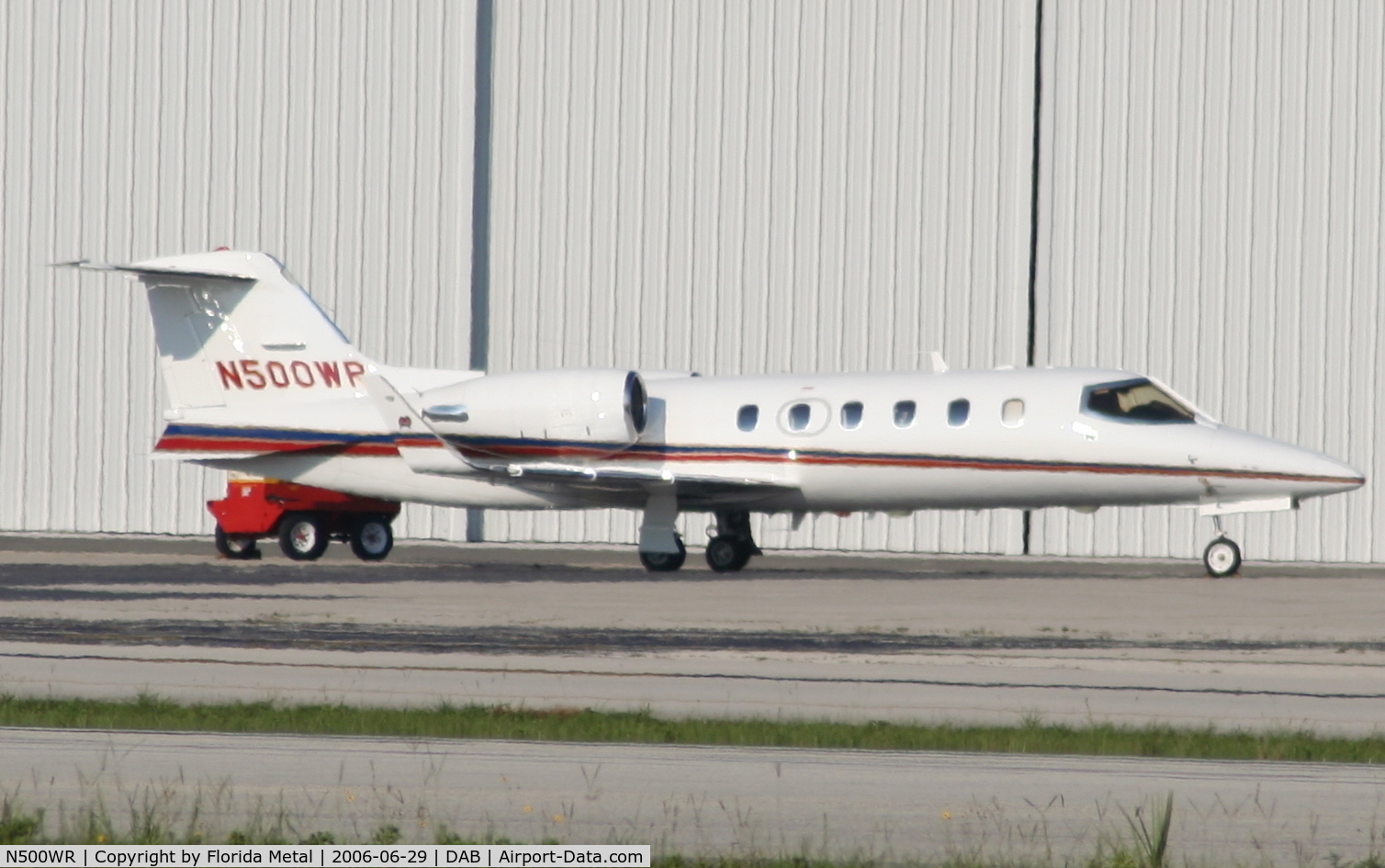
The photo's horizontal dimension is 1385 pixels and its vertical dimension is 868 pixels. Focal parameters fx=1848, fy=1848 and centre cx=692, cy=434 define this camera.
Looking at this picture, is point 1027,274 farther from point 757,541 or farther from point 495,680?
point 495,680

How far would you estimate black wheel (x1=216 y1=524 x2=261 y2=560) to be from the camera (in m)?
29.2

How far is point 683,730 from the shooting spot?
11109mm

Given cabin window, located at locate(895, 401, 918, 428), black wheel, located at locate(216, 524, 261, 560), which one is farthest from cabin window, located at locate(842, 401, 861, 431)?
black wheel, located at locate(216, 524, 261, 560)

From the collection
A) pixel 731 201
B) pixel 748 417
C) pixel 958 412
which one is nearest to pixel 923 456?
pixel 958 412

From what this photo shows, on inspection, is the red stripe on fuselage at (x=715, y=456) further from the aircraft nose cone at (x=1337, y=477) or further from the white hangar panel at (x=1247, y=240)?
the white hangar panel at (x=1247, y=240)

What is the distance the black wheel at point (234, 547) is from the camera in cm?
2923

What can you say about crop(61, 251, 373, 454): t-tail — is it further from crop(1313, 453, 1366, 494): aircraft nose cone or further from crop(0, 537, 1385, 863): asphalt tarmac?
crop(1313, 453, 1366, 494): aircraft nose cone

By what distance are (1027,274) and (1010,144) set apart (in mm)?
2385

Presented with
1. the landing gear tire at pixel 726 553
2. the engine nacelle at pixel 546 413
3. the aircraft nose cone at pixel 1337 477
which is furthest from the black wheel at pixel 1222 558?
the engine nacelle at pixel 546 413

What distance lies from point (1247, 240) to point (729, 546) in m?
12.1

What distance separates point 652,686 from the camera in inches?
521

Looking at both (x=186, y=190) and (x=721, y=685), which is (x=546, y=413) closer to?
(x=186, y=190)

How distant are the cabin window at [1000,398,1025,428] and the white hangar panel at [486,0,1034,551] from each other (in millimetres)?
8212

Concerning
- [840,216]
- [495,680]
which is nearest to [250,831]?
[495,680]
